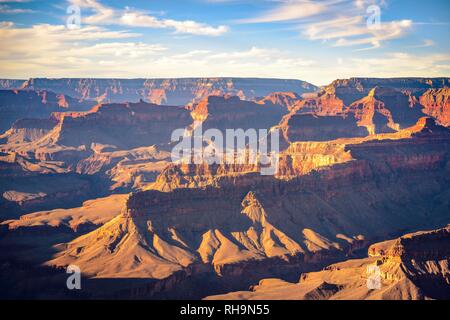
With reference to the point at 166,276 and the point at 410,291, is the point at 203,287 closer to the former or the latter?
the point at 166,276

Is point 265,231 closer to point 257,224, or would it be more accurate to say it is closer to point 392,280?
point 257,224

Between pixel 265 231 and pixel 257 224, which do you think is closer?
pixel 265 231

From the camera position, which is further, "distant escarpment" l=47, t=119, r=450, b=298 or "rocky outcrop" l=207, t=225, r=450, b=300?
"distant escarpment" l=47, t=119, r=450, b=298

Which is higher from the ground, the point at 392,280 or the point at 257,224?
the point at 392,280

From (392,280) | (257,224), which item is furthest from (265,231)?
(392,280)

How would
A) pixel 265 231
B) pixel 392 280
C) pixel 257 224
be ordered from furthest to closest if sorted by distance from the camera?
1. pixel 257 224
2. pixel 265 231
3. pixel 392 280

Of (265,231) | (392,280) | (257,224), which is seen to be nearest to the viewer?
(392,280)

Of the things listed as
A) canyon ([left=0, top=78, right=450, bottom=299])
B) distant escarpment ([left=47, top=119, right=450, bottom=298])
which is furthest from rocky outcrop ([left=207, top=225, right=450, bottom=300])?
distant escarpment ([left=47, top=119, right=450, bottom=298])

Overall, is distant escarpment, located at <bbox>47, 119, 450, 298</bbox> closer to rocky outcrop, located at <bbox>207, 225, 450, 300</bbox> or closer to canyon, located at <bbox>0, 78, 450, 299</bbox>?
canyon, located at <bbox>0, 78, 450, 299</bbox>

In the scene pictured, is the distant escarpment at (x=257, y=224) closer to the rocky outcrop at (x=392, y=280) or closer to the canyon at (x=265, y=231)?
the canyon at (x=265, y=231)
